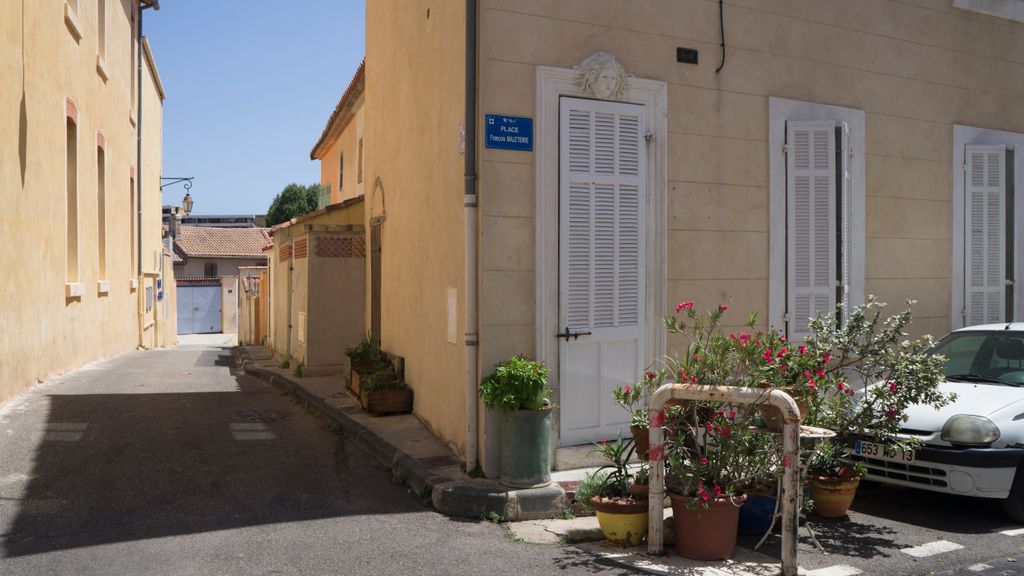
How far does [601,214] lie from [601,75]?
1.15 m

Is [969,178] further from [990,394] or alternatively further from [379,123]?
[379,123]

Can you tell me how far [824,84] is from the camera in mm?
8141

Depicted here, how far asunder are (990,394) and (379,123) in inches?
301

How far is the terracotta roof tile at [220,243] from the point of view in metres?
46.3

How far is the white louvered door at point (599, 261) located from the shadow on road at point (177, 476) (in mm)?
1739

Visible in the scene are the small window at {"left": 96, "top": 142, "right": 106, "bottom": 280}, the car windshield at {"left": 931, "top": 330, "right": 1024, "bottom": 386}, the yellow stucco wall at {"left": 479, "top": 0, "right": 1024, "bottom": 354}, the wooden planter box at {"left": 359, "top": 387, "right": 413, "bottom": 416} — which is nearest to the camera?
the yellow stucco wall at {"left": 479, "top": 0, "right": 1024, "bottom": 354}

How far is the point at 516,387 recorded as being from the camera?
19.8 feet

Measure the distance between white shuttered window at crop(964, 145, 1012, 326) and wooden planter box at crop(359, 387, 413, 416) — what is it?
6247 millimetres

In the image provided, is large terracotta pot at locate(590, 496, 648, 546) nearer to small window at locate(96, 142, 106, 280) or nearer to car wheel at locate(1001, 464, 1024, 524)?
car wheel at locate(1001, 464, 1024, 524)

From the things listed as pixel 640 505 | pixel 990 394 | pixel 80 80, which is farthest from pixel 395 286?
pixel 80 80

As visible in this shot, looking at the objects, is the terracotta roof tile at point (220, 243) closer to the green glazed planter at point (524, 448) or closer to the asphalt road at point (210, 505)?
the asphalt road at point (210, 505)

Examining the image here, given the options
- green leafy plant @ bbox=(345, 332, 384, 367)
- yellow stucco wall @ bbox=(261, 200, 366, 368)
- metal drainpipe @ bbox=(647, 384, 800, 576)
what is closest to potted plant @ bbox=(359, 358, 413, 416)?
Result: green leafy plant @ bbox=(345, 332, 384, 367)

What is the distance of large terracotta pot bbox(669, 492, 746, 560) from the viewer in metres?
4.96

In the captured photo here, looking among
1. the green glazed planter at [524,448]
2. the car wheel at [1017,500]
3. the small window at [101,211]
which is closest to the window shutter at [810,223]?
the car wheel at [1017,500]
